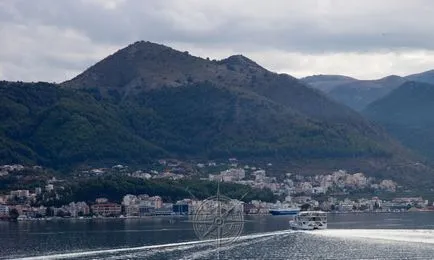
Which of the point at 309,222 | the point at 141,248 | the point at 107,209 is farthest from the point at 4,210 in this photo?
the point at 141,248

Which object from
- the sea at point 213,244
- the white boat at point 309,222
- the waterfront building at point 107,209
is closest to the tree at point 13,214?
the waterfront building at point 107,209

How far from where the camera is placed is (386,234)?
409 feet

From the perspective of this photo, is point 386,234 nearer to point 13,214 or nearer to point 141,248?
point 141,248

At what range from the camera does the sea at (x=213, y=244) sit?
94.9 meters

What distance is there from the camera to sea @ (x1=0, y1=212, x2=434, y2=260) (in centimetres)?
9488

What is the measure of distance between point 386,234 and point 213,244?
2845 cm

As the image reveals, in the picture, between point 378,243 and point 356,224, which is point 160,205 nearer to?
point 356,224

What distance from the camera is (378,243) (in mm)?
111125

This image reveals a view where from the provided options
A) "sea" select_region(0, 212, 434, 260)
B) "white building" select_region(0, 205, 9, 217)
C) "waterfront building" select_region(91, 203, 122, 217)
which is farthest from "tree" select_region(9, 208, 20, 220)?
"sea" select_region(0, 212, 434, 260)

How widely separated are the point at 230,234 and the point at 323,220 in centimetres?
3068

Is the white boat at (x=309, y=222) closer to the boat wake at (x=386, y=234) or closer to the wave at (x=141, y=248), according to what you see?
the boat wake at (x=386, y=234)

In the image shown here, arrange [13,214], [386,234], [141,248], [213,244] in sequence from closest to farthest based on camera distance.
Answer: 1. [141,248]
2. [213,244]
3. [386,234]
4. [13,214]

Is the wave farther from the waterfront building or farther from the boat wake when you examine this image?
the waterfront building

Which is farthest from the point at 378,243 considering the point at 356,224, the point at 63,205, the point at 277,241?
the point at 63,205
